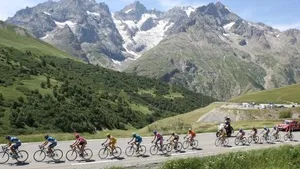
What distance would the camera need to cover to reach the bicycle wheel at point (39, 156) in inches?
1211

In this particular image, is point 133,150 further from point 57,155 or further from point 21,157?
point 21,157

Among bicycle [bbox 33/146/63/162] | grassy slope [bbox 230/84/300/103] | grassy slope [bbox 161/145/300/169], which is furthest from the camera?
grassy slope [bbox 230/84/300/103]

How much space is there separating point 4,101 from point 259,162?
4194 inches

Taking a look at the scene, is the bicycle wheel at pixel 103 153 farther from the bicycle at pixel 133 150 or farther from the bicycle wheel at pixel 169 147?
the bicycle wheel at pixel 169 147

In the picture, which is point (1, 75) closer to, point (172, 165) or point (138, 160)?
point (138, 160)

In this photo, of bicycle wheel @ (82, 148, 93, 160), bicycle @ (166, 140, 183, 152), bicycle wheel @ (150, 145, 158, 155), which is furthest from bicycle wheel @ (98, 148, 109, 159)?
bicycle @ (166, 140, 183, 152)

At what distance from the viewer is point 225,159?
24656mm

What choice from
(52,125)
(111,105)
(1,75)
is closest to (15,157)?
(52,125)

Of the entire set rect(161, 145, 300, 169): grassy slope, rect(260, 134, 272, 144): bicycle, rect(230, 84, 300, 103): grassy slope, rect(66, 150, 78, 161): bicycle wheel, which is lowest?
rect(161, 145, 300, 169): grassy slope

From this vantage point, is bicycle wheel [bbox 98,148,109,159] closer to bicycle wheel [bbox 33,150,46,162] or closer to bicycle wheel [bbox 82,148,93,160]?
bicycle wheel [bbox 82,148,93,160]

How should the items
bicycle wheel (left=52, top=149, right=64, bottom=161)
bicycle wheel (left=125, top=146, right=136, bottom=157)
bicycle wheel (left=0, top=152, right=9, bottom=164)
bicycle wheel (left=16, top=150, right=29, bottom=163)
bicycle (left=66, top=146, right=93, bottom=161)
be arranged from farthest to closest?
bicycle wheel (left=125, top=146, right=136, bottom=157)
bicycle (left=66, top=146, right=93, bottom=161)
bicycle wheel (left=52, top=149, right=64, bottom=161)
bicycle wheel (left=16, top=150, right=29, bottom=163)
bicycle wheel (left=0, top=152, right=9, bottom=164)

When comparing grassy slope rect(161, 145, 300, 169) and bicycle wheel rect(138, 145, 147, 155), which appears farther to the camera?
bicycle wheel rect(138, 145, 147, 155)

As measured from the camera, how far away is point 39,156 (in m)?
31.6

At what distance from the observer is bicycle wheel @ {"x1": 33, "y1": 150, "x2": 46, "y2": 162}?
30747 millimetres
